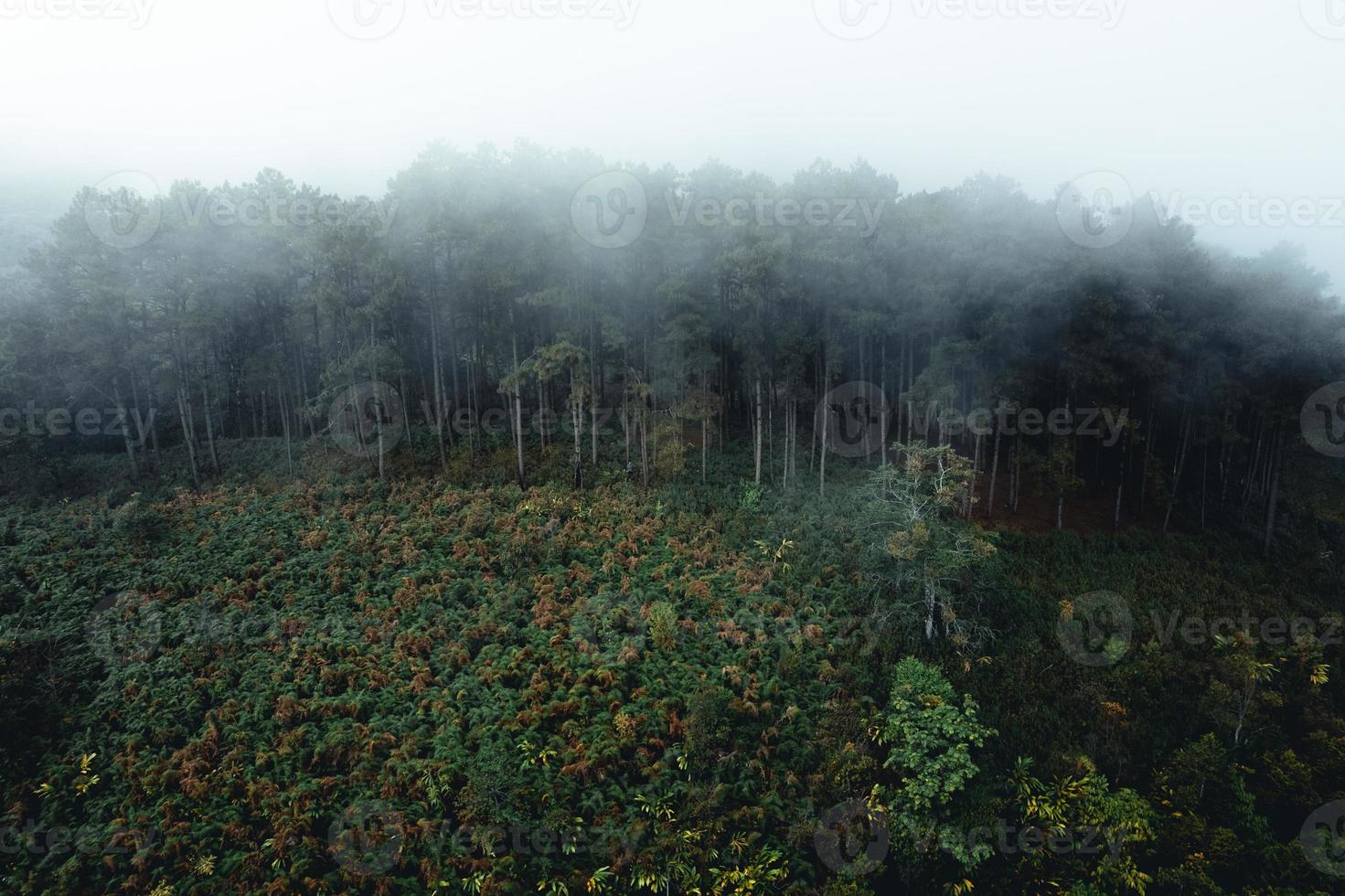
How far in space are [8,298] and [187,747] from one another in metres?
24.9

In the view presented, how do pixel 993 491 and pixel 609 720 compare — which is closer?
pixel 609 720

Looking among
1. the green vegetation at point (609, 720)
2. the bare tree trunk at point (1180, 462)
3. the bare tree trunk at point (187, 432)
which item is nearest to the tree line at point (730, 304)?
the bare tree trunk at point (1180, 462)

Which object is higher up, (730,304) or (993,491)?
(730,304)

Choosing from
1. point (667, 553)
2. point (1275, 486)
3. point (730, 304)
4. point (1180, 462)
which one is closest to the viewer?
point (667, 553)

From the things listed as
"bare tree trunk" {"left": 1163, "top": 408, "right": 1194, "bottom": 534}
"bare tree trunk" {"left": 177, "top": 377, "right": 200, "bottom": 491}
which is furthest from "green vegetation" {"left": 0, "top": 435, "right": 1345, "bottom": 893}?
"bare tree trunk" {"left": 1163, "top": 408, "right": 1194, "bottom": 534}

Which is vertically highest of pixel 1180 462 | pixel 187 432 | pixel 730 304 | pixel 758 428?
pixel 730 304

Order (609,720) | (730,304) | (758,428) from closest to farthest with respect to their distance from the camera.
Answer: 1. (609,720)
2. (758,428)
3. (730,304)

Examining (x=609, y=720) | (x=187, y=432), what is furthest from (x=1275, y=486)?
(x=187, y=432)

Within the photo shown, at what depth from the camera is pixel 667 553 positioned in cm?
1862

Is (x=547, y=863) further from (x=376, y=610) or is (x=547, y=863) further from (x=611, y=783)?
(x=376, y=610)

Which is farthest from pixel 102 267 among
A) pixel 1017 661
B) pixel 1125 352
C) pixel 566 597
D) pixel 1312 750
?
pixel 1312 750

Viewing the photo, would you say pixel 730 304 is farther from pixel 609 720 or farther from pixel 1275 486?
pixel 1275 486

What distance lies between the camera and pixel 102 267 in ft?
70.5

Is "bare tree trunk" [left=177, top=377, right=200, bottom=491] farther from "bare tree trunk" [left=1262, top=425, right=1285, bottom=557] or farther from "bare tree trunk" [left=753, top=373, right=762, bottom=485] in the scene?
"bare tree trunk" [left=1262, top=425, right=1285, bottom=557]
